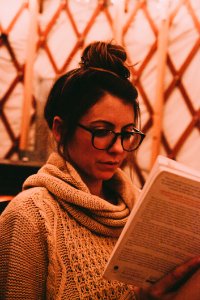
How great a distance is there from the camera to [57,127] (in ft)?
2.41

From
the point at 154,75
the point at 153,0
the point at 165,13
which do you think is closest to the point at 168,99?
the point at 154,75

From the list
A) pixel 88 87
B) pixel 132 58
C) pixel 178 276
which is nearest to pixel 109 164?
pixel 88 87

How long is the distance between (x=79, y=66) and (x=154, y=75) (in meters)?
1.33

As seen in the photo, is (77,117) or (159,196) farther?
(77,117)

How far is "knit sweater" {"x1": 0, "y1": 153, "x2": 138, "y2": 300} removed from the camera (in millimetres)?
597

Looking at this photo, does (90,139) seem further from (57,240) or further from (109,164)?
(57,240)

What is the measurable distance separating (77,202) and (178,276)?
0.76ft

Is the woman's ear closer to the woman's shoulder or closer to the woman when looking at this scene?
the woman

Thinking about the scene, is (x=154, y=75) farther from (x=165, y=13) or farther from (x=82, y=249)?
(x=82, y=249)

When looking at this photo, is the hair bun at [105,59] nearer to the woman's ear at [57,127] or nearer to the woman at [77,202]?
the woman at [77,202]

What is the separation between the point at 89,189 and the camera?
76cm

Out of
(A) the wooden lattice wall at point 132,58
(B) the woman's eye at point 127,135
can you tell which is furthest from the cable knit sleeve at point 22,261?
(A) the wooden lattice wall at point 132,58

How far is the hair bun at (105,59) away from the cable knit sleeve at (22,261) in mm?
342

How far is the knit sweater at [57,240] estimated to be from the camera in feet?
1.96
